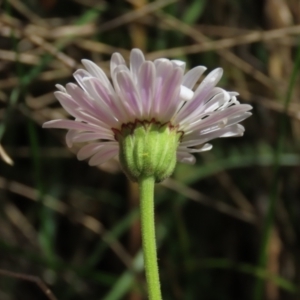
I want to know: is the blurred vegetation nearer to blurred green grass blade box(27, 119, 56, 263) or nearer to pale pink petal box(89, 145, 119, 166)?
blurred green grass blade box(27, 119, 56, 263)

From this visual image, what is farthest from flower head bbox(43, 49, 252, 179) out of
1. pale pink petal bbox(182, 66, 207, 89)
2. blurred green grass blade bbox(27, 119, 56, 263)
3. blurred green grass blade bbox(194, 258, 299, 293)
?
blurred green grass blade bbox(194, 258, 299, 293)

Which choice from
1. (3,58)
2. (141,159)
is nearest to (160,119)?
(141,159)

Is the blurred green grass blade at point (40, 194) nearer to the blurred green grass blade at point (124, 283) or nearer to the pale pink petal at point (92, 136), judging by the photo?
the blurred green grass blade at point (124, 283)

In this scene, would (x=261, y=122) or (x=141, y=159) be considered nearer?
(x=141, y=159)

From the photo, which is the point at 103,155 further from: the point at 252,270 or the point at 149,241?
the point at 252,270

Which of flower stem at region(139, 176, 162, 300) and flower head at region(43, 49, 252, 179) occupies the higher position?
flower head at region(43, 49, 252, 179)

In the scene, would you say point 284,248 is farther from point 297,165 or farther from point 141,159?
point 141,159

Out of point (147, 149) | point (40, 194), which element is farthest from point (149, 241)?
point (40, 194)
